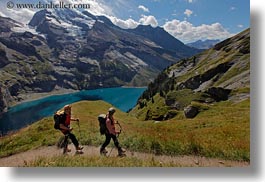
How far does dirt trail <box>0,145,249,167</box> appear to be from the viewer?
9055 mm

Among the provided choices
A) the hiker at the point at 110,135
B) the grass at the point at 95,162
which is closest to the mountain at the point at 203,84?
the hiker at the point at 110,135

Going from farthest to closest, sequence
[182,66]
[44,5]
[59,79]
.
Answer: [59,79]
[182,66]
[44,5]

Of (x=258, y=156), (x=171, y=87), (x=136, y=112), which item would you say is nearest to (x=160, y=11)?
(x=171, y=87)

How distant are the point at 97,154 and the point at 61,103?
1.88m

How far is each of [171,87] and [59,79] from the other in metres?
6.65

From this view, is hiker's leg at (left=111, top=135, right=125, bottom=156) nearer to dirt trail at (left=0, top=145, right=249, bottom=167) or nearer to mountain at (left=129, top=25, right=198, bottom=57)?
dirt trail at (left=0, top=145, right=249, bottom=167)

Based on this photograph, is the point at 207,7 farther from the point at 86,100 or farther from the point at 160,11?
the point at 86,100

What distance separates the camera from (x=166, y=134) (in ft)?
31.5

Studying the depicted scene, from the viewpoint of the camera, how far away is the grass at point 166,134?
30.4ft

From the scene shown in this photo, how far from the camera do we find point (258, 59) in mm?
9188

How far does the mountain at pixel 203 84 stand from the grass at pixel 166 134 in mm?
255

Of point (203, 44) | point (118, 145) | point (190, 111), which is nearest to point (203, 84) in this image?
point (190, 111)

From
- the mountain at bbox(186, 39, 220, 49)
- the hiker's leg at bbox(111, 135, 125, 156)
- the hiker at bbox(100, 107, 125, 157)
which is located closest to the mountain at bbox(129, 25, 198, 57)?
the mountain at bbox(186, 39, 220, 49)

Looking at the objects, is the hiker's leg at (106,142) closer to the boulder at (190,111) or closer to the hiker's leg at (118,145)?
the hiker's leg at (118,145)
